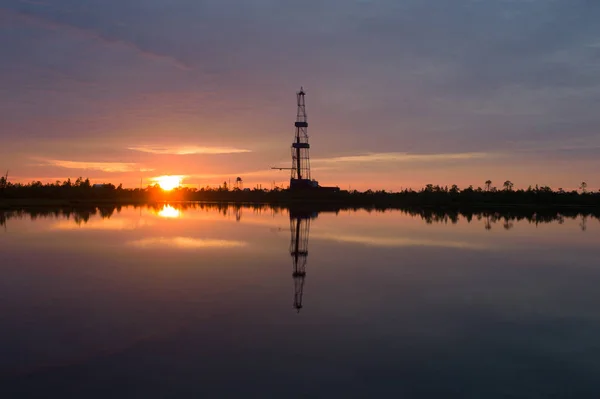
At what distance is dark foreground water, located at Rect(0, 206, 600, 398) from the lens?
343 inches

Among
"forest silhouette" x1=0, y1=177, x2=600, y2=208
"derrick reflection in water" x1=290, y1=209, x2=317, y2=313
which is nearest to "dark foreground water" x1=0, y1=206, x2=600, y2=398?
"derrick reflection in water" x1=290, y1=209, x2=317, y2=313

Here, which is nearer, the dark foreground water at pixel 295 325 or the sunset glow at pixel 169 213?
the dark foreground water at pixel 295 325

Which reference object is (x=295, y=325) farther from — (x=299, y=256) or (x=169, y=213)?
(x=169, y=213)

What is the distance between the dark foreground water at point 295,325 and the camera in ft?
28.6

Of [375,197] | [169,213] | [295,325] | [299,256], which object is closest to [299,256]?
[299,256]

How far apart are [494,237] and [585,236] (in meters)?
7.71

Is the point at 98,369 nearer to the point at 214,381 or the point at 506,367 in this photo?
the point at 214,381

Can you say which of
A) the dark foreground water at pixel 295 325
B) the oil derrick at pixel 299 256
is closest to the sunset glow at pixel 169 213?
the oil derrick at pixel 299 256

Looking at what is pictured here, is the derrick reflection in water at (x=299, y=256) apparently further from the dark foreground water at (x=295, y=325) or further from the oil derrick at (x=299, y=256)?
the dark foreground water at (x=295, y=325)

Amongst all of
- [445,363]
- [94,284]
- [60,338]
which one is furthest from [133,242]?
[445,363]

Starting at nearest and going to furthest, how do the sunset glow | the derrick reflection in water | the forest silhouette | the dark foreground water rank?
the dark foreground water, the derrick reflection in water, the sunset glow, the forest silhouette

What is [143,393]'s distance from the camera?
8.19 meters

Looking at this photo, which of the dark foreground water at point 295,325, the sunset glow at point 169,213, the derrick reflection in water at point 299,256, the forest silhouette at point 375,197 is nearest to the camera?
the dark foreground water at point 295,325

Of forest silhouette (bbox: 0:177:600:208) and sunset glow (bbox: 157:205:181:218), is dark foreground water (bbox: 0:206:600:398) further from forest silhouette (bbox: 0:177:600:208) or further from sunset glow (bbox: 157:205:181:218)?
forest silhouette (bbox: 0:177:600:208)
